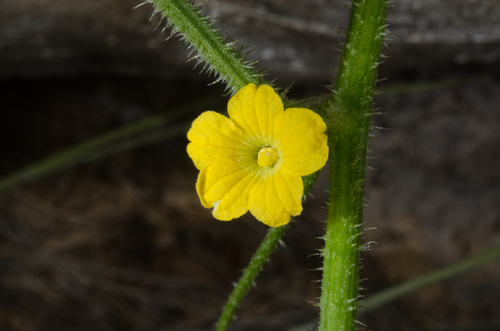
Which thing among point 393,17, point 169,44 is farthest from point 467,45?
point 169,44

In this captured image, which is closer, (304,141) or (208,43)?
(304,141)

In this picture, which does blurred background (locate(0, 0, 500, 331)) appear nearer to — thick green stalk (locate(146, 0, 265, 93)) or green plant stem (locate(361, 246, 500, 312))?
green plant stem (locate(361, 246, 500, 312))

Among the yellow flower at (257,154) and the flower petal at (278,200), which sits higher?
the yellow flower at (257,154)

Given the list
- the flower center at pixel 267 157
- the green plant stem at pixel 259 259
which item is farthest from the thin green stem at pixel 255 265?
the flower center at pixel 267 157

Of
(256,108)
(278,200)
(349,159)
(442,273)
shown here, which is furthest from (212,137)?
(442,273)

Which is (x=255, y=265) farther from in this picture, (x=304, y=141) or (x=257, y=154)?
(x=304, y=141)

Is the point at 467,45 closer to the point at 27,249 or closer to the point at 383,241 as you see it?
the point at 383,241

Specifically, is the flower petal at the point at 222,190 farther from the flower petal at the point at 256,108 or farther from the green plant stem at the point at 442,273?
the green plant stem at the point at 442,273
